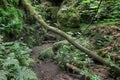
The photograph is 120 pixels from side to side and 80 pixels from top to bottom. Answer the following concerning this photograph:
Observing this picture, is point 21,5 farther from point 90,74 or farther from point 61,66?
point 90,74

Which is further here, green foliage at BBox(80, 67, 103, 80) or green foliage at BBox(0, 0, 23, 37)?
green foliage at BBox(0, 0, 23, 37)

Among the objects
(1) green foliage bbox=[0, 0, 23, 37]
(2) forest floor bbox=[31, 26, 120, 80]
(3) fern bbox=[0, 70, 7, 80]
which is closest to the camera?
(3) fern bbox=[0, 70, 7, 80]

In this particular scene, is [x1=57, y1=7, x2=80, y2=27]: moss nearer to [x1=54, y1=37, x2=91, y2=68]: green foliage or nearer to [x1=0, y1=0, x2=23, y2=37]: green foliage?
[x1=54, y1=37, x2=91, y2=68]: green foliage

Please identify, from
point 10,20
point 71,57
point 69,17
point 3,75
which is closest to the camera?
point 3,75

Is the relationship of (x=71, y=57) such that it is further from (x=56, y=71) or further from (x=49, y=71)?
(x=49, y=71)

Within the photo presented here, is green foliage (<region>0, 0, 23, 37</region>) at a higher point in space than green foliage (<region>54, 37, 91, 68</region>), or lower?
higher

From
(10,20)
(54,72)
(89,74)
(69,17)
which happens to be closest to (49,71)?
(54,72)

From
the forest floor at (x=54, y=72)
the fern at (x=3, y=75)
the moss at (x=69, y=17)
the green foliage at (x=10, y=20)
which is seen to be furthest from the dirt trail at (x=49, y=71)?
the moss at (x=69, y=17)

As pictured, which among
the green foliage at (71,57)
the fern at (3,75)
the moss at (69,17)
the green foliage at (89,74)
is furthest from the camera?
the moss at (69,17)

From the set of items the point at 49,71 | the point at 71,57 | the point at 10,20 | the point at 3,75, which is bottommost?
the point at 49,71

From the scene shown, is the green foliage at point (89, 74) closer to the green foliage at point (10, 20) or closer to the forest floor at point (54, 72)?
the forest floor at point (54, 72)

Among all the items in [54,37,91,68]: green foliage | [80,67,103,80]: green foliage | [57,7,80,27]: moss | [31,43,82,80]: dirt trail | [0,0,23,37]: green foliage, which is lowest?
[31,43,82,80]: dirt trail

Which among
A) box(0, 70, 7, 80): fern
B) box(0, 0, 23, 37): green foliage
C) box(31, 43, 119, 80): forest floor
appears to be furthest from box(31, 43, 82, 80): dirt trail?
box(0, 70, 7, 80): fern

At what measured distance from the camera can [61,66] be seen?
6.00 meters
